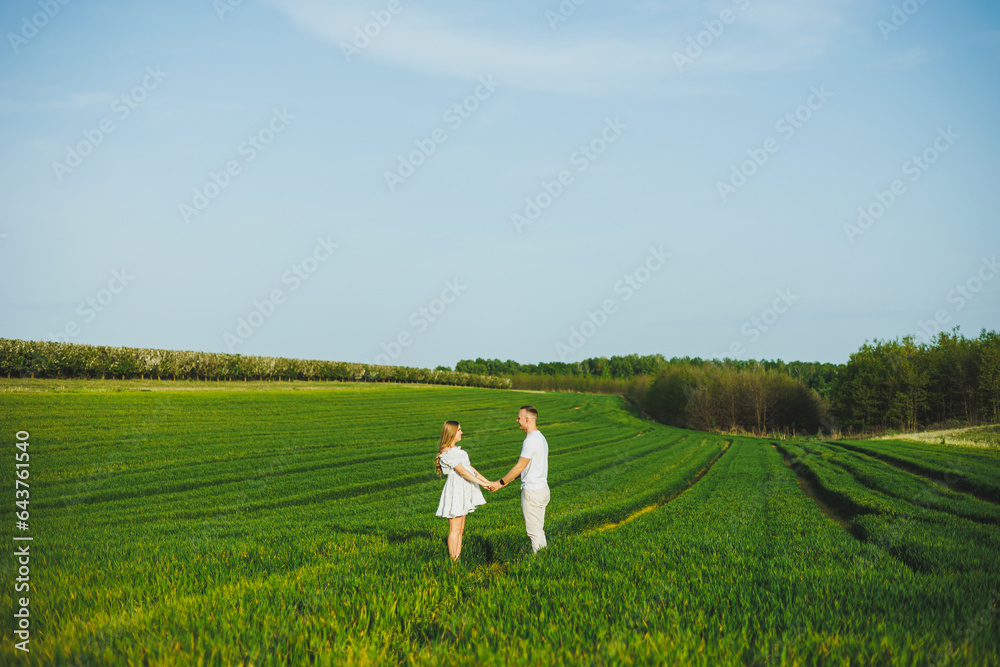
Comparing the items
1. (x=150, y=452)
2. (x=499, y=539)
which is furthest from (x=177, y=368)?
(x=499, y=539)

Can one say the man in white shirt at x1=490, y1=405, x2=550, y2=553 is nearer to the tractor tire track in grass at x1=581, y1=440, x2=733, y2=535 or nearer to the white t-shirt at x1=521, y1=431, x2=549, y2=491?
the white t-shirt at x1=521, y1=431, x2=549, y2=491

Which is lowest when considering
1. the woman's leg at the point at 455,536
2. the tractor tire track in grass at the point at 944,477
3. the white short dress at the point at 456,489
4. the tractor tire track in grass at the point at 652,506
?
the tractor tire track in grass at the point at 652,506

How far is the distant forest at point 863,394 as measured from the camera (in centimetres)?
7206

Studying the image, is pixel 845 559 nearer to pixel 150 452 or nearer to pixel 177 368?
pixel 150 452

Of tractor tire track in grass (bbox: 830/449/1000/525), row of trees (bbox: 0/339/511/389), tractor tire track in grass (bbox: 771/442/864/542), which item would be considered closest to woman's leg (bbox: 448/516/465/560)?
tractor tire track in grass (bbox: 771/442/864/542)

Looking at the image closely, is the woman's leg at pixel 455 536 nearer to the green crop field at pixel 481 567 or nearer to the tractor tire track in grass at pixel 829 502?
the green crop field at pixel 481 567

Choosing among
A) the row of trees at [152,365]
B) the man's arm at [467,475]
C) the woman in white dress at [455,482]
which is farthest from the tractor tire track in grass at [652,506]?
the row of trees at [152,365]

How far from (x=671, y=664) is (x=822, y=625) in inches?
83.3

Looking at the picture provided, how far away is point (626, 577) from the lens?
795 centimetres

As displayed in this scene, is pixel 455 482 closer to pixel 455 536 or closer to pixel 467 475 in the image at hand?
pixel 467 475

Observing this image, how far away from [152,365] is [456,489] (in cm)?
7872

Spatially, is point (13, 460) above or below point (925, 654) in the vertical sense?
below

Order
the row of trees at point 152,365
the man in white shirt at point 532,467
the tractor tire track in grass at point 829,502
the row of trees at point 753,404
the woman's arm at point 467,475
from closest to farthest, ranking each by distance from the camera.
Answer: the woman's arm at point 467,475 → the man in white shirt at point 532,467 → the tractor tire track in grass at point 829,502 → the row of trees at point 152,365 → the row of trees at point 753,404

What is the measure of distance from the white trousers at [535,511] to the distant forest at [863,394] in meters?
77.2
